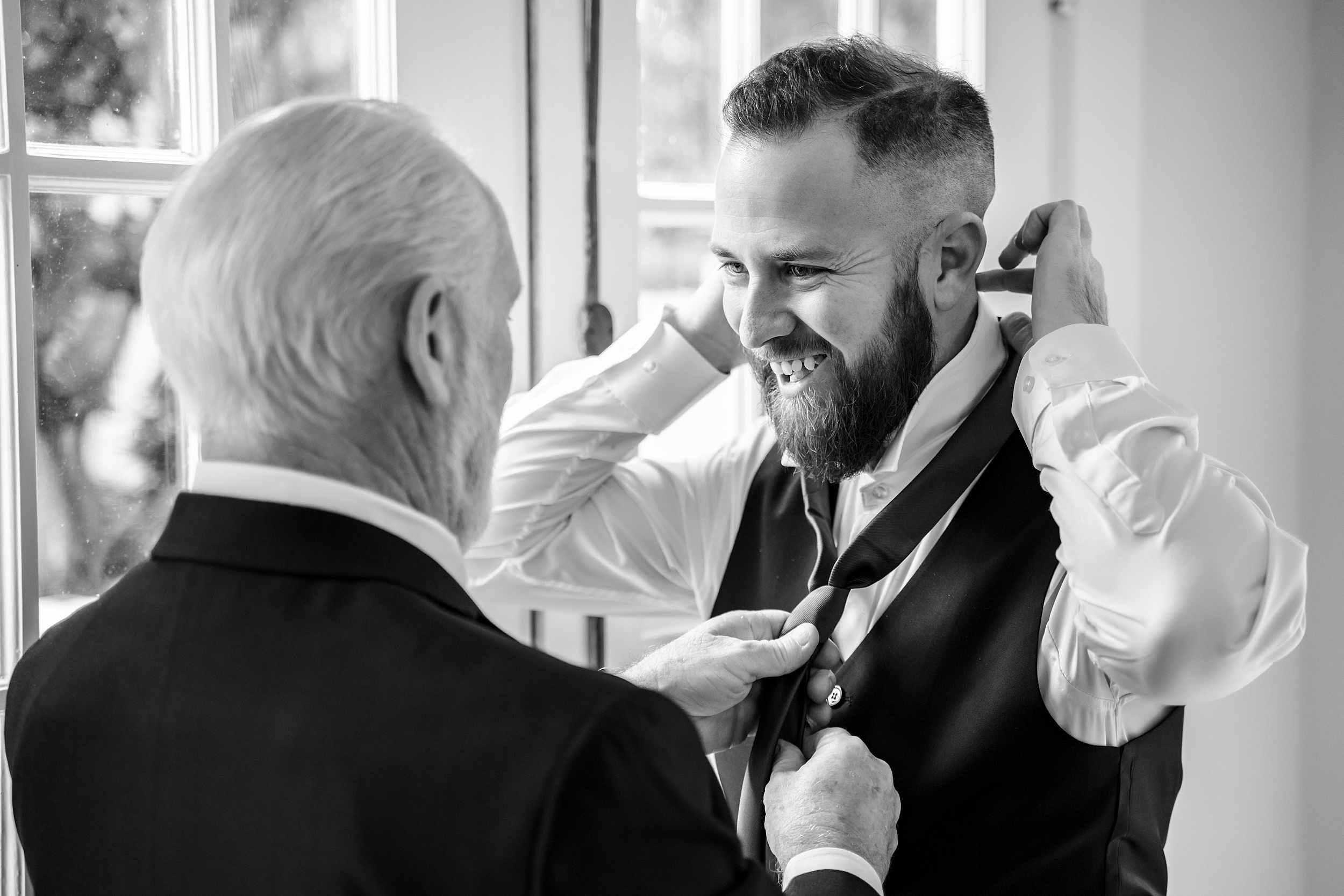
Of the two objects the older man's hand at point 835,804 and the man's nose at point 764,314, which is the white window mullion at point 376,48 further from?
the older man's hand at point 835,804

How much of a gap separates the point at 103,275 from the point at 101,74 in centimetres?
24

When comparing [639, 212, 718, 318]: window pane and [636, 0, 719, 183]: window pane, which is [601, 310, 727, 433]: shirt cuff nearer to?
[639, 212, 718, 318]: window pane

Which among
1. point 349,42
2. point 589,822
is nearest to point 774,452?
point 349,42

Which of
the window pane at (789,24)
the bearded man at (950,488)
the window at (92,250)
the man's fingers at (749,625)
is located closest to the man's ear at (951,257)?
the bearded man at (950,488)

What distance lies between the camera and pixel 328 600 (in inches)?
27.4

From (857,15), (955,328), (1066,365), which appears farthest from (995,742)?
(857,15)

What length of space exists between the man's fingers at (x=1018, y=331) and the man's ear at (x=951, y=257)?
0.09 meters

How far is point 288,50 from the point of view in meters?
1.46

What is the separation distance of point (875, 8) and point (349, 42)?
0.83 m

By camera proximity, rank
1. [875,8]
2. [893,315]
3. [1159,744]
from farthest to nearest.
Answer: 1. [875,8]
2. [893,315]
3. [1159,744]

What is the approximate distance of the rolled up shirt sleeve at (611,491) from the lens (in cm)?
147

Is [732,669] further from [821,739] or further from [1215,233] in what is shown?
[1215,233]

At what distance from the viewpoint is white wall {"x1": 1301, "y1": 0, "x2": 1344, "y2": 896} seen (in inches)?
82.8

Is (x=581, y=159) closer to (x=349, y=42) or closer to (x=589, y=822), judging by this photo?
(x=349, y=42)
